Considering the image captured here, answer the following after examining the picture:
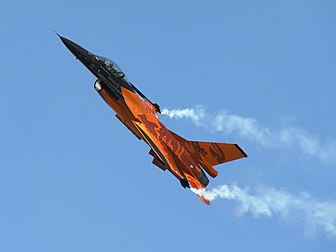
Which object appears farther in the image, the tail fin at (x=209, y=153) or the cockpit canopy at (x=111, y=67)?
the tail fin at (x=209, y=153)

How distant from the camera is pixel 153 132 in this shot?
6644cm

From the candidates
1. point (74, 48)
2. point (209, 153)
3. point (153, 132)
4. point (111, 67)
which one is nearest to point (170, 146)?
point (153, 132)

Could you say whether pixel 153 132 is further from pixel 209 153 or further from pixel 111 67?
pixel 111 67

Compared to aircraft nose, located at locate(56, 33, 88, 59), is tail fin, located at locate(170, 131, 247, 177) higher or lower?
higher

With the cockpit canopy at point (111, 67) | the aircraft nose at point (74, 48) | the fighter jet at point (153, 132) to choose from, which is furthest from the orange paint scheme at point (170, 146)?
the aircraft nose at point (74, 48)

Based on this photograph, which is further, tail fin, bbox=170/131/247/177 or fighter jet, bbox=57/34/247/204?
tail fin, bbox=170/131/247/177

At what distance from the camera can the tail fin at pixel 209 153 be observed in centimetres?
6738

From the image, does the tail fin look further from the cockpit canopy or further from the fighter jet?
the cockpit canopy

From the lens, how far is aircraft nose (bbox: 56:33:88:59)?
64.5m

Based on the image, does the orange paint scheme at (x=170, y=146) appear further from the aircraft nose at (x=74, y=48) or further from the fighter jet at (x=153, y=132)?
the aircraft nose at (x=74, y=48)

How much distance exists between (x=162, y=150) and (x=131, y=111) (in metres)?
3.79

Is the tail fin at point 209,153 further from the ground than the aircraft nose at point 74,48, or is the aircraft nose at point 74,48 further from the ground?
the tail fin at point 209,153

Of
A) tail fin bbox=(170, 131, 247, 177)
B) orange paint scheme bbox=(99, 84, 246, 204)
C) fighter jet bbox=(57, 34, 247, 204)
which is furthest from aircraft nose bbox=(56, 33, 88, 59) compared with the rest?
tail fin bbox=(170, 131, 247, 177)

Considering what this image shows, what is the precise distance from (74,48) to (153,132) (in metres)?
8.75
